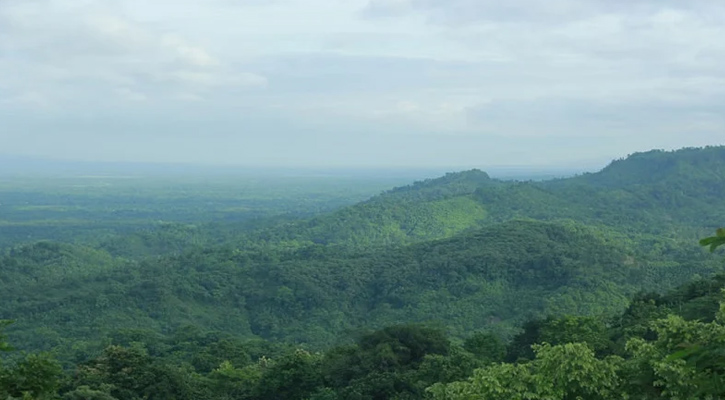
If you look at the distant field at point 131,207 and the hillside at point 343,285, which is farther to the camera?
the distant field at point 131,207

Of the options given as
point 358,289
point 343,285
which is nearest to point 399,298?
point 358,289

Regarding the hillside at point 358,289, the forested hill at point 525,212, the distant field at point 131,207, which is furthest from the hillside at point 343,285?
the distant field at point 131,207

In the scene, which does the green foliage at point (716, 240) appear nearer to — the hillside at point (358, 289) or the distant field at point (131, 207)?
the hillside at point (358, 289)

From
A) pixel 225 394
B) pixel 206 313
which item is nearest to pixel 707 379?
pixel 225 394

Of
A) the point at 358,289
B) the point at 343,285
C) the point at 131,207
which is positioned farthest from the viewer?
the point at 131,207

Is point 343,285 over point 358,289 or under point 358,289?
over

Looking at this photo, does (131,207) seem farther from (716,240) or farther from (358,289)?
(716,240)
